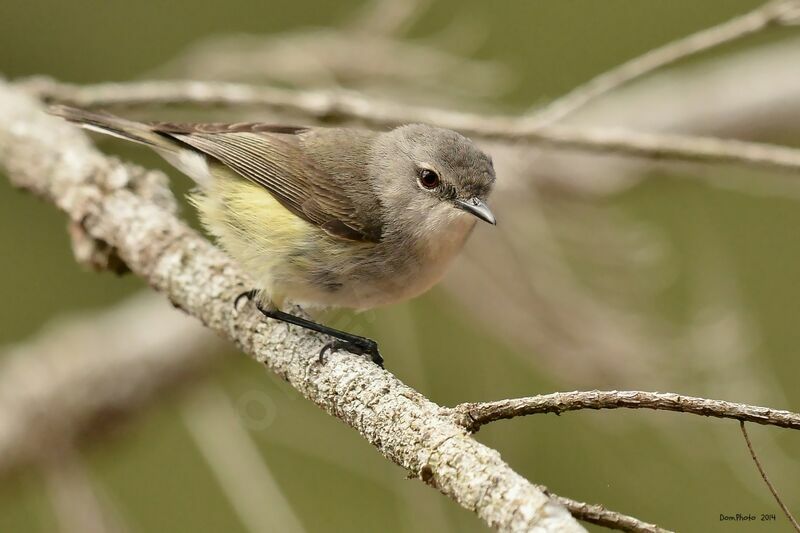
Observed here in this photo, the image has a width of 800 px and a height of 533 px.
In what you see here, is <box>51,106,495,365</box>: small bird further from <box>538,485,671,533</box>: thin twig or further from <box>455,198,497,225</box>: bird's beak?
<box>538,485,671,533</box>: thin twig

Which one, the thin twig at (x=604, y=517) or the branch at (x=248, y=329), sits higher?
the branch at (x=248, y=329)

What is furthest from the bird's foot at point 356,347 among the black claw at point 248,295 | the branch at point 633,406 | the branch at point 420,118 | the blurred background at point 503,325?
the branch at point 420,118

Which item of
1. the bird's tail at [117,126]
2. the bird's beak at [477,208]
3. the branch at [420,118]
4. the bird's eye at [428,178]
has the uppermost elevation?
the branch at [420,118]

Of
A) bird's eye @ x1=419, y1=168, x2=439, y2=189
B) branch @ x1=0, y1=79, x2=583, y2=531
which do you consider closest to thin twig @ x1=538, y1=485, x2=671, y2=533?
branch @ x1=0, y1=79, x2=583, y2=531

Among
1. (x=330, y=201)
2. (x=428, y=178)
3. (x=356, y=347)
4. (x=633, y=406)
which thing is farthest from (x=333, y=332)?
(x=633, y=406)

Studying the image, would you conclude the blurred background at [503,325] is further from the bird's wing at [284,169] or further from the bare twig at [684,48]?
the bird's wing at [284,169]

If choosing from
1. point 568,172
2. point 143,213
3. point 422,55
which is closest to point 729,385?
point 568,172

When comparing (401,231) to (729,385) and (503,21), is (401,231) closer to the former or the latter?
(729,385)
